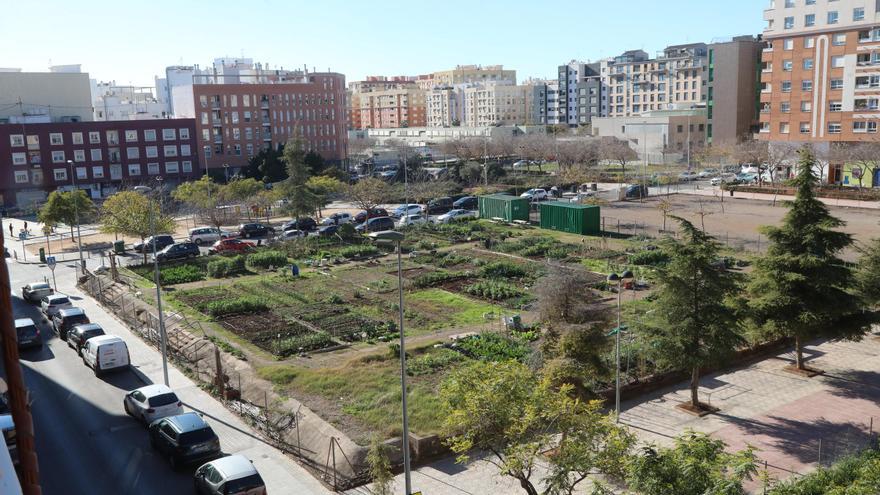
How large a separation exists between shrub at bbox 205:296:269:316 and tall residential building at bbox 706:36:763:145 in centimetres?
7442

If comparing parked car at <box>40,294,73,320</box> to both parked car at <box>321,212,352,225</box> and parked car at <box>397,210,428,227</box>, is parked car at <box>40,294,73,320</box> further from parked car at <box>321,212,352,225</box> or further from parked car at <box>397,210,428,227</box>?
parked car at <box>397,210,428,227</box>

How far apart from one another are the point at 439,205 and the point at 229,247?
2117 centimetres

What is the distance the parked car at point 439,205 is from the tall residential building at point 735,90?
45463mm

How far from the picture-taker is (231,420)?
2212 cm

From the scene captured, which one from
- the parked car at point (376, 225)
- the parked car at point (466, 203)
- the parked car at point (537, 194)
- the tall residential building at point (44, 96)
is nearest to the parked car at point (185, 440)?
the parked car at point (376, 225)

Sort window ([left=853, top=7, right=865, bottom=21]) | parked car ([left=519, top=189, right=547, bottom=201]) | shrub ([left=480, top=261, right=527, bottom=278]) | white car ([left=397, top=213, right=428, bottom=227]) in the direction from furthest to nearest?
window ([left=853, top=7, right=865, bottom=21]), parked car ([left=519, top=189, right=547, bottom=201]), white car ([left=397, top=213, right=428, bottom=227]), shrub ([left=480, top=261, right=527, bottom=278])

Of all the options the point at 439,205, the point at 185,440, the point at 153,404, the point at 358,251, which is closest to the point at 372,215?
the point at 439,205

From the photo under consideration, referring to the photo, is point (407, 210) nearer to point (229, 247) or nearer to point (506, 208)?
point (506, 208)

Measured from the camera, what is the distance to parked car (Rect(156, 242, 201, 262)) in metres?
45.1

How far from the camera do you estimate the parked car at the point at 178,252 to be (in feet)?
148

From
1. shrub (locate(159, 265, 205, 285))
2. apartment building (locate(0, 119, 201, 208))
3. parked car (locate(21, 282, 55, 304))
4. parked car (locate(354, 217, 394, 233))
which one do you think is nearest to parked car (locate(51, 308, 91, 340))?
parked car (locate(21, 282, 55, 304))

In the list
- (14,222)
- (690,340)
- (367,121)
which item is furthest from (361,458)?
(367,121)

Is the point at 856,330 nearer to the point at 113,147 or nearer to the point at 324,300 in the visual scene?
the point at 324,300

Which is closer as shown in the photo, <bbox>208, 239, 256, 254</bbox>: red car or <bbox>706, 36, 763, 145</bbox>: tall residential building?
<bbox>208, 239, 256, 254</bbox>: red car
